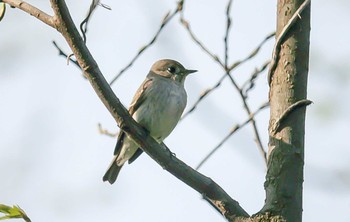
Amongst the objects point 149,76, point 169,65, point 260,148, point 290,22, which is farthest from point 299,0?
point 169,65

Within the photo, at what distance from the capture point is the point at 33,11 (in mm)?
2852

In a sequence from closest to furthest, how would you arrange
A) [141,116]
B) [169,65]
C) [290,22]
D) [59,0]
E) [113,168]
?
1. [59,0]
2. [290,22]
3. [141,116]
4. [113,168]
5. [169,65]

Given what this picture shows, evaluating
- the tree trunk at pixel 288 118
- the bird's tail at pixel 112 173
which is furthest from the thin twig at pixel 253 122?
the bird's tail at pixel 112 173

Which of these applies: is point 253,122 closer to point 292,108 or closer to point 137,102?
point 292,108

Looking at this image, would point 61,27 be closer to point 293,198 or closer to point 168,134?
point 293,198

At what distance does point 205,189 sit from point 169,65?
164 inches

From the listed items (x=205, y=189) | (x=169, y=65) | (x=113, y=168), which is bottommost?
(x=205, y=189)

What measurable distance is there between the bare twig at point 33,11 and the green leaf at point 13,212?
2.42ft

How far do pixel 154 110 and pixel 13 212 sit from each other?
3.26 m

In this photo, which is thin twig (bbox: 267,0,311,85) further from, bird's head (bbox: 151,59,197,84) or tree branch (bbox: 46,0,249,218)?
bird's head (bbox: 151,59,197,84)

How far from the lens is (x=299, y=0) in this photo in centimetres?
289

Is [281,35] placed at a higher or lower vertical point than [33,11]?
higher

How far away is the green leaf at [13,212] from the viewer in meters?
2.49

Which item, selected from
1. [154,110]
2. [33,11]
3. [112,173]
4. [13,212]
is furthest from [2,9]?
[112,173]
